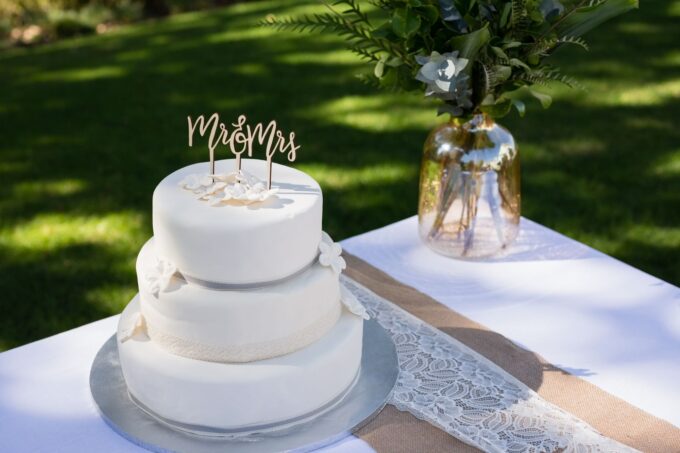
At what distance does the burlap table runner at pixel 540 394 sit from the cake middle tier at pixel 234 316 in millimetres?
217

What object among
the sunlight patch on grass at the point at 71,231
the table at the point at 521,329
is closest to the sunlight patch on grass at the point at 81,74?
the sunlight patch on grass at the point at 71,231

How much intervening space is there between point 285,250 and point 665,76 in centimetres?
419

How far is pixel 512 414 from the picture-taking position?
1.54m

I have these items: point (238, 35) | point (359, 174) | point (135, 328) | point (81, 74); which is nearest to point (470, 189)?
point (135, 328)

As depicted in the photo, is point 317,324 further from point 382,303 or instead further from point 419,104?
point 419,104

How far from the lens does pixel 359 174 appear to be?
4.02 metres

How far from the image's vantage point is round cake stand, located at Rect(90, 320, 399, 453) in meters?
1.45

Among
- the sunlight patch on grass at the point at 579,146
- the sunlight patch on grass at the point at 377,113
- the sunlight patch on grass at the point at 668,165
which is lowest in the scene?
the sunlight patch on grass at the point at 668,165

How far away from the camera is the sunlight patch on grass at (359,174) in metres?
3.95

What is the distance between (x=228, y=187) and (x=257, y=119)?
319cm

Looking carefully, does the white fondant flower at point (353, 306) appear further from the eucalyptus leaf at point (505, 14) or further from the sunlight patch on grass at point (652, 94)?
the sunlight patch on grass at point (652, 94)

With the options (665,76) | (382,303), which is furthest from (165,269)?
(665,76)

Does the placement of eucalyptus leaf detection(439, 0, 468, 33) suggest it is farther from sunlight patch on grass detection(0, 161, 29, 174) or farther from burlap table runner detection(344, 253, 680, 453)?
sunlight patch on grass detection(0, 161, 29, 174)

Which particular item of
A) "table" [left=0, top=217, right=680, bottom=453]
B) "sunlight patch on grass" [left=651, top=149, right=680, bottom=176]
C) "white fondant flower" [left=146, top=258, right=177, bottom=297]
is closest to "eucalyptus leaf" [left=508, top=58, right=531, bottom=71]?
"table" [left=0, top=217, right=680, bottom=453]
